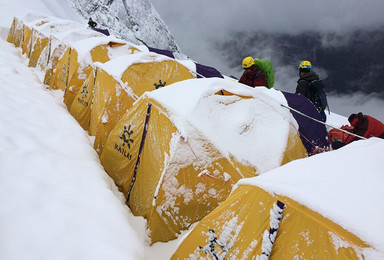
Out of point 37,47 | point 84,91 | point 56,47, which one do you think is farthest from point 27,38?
point 84,91

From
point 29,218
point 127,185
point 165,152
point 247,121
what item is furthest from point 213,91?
point 29,218

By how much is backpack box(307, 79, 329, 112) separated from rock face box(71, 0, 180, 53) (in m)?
88.0

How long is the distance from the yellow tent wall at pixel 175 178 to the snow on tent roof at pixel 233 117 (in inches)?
5.0

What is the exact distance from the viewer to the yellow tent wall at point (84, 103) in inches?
227

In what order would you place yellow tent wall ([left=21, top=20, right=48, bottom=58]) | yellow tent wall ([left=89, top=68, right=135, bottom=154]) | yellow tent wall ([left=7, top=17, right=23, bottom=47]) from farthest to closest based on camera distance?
yellow tent wall ([left=7, top=17, right=23, bottom=47])
yellow tent wall ([left=21, top=20, right=48, bottom=58])
yellow tent wall ([left=89, top=68, right=135, bottom=154])

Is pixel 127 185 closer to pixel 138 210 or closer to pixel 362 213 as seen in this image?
pixel 138 210

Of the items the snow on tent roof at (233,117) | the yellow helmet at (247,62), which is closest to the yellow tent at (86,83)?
the snow on tent roof at (233,117)

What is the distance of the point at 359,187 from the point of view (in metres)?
1.68

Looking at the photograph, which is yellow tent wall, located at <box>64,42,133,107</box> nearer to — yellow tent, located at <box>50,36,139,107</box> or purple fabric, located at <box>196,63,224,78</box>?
yellow tent, located at <box>50,36,139,107</box>

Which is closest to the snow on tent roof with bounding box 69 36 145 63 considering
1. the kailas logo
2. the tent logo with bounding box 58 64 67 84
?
the tent logo with bounding box 58 64 67 84

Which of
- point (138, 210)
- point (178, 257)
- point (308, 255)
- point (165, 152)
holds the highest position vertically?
point (308, 255)

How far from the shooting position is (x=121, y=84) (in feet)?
16.0

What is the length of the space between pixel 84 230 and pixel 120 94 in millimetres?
3141

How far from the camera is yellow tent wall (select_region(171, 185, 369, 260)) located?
151 cm
